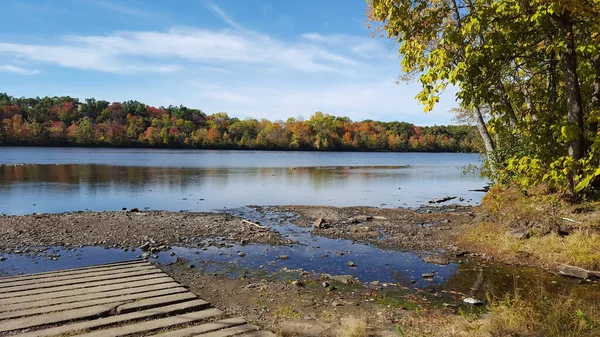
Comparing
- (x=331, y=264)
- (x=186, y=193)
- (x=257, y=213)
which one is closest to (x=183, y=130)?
(x=186, y=193)

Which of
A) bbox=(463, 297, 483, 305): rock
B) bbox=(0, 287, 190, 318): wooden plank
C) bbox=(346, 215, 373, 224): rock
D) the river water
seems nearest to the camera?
bbox=(0, 287, 190, 318): wooden plank

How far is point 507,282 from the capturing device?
10781 millimetres

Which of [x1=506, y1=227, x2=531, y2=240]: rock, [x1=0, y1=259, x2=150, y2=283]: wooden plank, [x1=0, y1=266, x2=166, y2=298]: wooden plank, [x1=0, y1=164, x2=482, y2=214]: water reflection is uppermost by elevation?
[x1=506, y1=227, x2=531, y2=240]: rock

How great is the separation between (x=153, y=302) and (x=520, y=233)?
11.4 m

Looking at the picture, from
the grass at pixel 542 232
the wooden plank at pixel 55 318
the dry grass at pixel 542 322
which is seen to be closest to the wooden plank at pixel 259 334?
the wooden plank at pixel 55 318

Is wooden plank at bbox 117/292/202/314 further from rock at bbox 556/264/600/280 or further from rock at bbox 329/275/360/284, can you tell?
rock at bbox 556/264/600/280

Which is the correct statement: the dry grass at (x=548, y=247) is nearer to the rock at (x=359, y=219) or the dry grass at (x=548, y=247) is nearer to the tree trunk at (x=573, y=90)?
the tree trunk at (x=573, y=90)

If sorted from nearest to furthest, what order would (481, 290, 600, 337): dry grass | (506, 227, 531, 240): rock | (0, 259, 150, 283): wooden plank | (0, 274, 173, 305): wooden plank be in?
(481, 290, 600, 337): dry grass → (0, 274, 173, 305): wooden plank → (0, 259, 150, 283): wooden plank → (506, 227, 531, 240): rock

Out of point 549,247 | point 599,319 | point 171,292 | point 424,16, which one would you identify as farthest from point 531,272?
point 171,292

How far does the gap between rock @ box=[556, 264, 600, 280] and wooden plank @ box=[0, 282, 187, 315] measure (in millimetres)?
9553

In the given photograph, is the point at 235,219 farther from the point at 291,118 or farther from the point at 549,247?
the point at 291,118

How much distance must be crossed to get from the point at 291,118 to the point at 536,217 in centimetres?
16628

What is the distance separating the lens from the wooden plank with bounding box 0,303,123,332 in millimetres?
6811

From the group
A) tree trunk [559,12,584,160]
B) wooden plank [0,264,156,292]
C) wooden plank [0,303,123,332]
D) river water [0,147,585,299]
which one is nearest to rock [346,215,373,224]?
river water [0,147,585,299]
